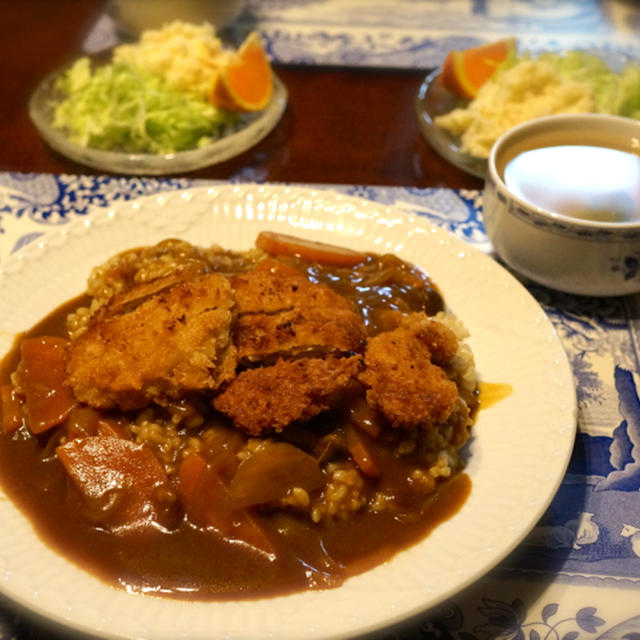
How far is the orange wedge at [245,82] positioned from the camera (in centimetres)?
402

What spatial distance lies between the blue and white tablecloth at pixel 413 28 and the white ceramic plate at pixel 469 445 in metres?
2.33

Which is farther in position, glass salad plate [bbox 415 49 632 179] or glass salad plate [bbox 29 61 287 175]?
glass salad plate [bbox 415 49 632 179]

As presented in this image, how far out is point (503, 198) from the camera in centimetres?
292

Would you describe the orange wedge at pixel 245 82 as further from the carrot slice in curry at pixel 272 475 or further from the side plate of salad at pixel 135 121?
the carrot slice in curry at pixel 272 475

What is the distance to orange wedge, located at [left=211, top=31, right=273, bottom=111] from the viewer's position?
402 centimetres

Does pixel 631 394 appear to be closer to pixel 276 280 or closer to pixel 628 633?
Answer: pixel 628 633

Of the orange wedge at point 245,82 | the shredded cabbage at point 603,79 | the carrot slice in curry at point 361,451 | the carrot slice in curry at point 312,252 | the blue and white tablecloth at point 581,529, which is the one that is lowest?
the blue and white tablecloth at point 581,529

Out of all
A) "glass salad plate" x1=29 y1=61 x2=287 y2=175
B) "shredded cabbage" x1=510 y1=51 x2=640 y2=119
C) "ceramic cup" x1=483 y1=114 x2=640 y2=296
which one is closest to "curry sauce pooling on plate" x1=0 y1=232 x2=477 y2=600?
"ceramic cup" x1=483 y1=114 x2=640 y2=296

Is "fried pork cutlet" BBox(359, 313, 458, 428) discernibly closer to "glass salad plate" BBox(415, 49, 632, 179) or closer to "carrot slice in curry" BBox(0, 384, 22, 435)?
"carrot slice in curry" BBox(0, 384, 22, 435)

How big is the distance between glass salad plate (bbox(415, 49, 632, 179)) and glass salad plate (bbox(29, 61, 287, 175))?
3.07 ft

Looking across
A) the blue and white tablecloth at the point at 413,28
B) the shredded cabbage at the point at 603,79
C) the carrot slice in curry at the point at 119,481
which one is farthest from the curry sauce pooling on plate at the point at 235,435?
the blue and white tablecloth at the point at 413,28

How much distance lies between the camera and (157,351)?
7.17 ft

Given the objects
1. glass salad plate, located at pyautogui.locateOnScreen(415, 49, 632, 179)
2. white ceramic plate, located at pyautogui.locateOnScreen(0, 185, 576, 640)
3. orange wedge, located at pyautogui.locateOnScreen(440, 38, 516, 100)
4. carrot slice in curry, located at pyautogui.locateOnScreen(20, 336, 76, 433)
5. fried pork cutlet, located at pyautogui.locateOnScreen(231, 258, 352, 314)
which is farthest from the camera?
orange wedge, located at pyautogui.locateOnScreen(440, 38, 516, 100)

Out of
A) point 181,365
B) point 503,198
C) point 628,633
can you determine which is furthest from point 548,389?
point 181,365
